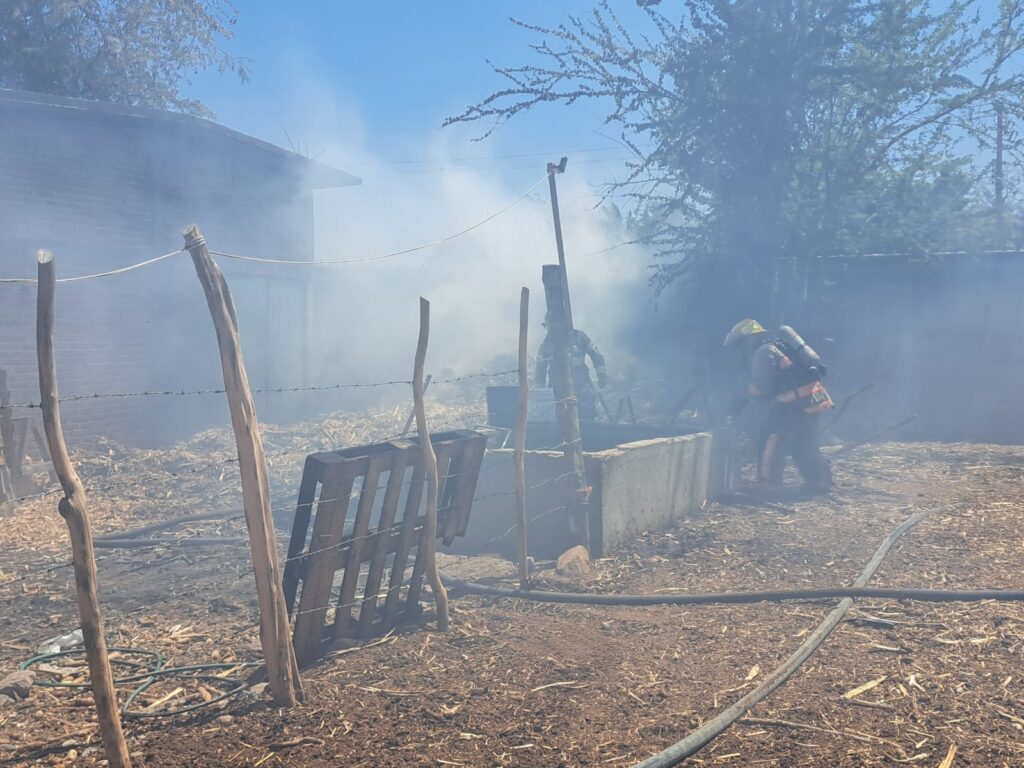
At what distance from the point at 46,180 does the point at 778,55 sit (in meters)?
11.0

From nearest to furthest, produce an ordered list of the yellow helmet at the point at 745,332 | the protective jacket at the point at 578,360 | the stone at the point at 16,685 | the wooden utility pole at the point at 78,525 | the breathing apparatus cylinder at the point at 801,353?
the wooden utility pole at the point at 78,525, the stone at the point at 16,685, the breathing apparatus cylinder at the point at 801,353, the yellow helmet at the point at 745,332, the protective jacket at the point at 578,360

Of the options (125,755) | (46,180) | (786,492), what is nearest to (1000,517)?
(786,492)

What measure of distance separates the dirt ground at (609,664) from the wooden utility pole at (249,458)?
442 mm

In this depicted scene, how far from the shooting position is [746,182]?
13.9m

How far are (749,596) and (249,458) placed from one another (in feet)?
12.0

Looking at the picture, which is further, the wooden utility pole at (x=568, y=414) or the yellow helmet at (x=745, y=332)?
the yellow helmet at (x=745, y=332)

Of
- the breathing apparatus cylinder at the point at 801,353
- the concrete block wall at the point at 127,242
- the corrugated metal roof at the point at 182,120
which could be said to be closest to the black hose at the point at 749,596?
the breathing apparatus cylinder at the point at 801,353

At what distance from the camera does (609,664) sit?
4.75 metres

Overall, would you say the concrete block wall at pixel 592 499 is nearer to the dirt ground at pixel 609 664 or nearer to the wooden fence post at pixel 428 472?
the dirt ground at pixel 609 664

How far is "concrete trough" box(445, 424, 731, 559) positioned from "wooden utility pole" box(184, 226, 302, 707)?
304 centimetres

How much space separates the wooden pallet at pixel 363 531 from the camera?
454 centimetres

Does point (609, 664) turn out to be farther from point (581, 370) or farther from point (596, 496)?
point (581, 370)

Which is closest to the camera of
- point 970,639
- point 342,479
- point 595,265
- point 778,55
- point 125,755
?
point 125,755

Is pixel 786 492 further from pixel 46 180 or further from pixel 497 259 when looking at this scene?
pixel 497 259
